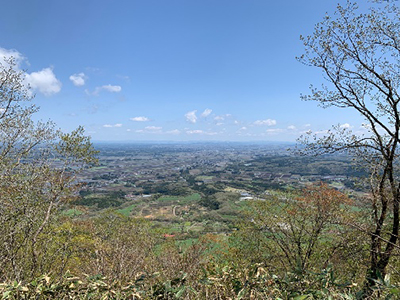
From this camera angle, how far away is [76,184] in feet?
38.8

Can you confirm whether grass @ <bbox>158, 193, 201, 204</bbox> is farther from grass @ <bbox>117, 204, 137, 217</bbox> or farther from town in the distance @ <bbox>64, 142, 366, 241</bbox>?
grass @ <bbox>117, 204, 137, 217</bbox>

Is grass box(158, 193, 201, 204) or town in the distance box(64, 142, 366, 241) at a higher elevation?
town in the distance box(64, 142, 366, 241)

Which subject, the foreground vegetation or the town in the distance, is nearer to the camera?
the foreground vegetation

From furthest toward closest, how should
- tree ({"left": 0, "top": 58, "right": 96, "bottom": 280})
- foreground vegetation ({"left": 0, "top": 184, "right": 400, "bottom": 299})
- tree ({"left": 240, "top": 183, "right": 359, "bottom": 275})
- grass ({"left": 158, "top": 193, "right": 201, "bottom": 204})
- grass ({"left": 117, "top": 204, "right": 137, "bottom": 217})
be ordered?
grass ({"left": 158, "top": 193, "right": 201, "bottom": 204}) < grass ({"left": 117, "top": 204, "right": 137, "bottom": 217}) < tree ({"left": 240, "top": 183, "right": 359, "bottom": 275}) < tree ({"left": 0, "top": 58, "right": 96, "bottom": 280}) < foreground vegetation ({"left": 0, "top": 184, "right": 400, "bottom": 299})

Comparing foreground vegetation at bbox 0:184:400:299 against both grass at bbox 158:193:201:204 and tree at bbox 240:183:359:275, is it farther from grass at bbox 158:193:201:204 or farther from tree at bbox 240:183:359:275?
grass at bbox 158:193:201:204

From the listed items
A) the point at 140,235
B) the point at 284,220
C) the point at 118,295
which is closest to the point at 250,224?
the point at 284,220

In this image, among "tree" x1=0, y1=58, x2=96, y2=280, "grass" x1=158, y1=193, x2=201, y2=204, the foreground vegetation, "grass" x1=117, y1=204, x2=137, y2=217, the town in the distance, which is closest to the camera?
the foreground vegetation

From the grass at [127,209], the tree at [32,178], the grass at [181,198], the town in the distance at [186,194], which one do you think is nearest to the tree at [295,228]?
the tree at [32,178]

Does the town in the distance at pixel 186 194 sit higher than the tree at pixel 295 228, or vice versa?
the tree at pixel 295 228

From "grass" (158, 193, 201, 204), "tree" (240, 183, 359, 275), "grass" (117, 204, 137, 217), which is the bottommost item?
"grass" (158, 193, 201, 204)

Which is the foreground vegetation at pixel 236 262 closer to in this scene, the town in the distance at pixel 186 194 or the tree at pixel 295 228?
the tree at pixel 295 228

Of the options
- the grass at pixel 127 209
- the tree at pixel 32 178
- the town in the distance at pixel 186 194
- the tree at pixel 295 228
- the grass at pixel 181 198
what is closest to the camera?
the tree at pixel 32 178

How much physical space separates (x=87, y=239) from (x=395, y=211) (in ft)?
45.7

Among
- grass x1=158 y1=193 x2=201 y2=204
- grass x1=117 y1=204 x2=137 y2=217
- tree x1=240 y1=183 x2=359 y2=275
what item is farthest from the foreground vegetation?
grass x1=158 y1=193 x2=201 y2=204
